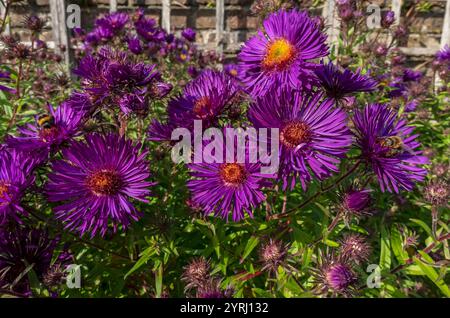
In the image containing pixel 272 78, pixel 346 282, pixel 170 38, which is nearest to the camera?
pixel 346 282

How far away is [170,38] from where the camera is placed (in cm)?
299

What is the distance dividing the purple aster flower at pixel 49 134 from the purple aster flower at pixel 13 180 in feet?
0.16

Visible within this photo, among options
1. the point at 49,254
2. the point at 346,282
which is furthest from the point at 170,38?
the point at 346,282

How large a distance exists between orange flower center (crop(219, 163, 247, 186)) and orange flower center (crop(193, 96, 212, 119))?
171mm

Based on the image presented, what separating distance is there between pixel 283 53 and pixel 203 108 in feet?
1.07

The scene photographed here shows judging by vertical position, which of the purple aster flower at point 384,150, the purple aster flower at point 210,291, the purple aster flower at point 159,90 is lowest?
the purple aster flower at point 210,291

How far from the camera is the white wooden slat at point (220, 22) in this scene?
464cm

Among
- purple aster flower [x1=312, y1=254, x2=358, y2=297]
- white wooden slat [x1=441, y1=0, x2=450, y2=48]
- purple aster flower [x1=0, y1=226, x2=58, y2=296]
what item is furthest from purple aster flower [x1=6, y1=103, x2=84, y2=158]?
white wooden slat [x1=441, y1=0, x2=450, y2=48]

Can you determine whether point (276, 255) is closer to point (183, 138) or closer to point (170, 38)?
point (183, 138)

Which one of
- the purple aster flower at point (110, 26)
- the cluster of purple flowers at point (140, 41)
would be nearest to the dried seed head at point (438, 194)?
the cluster of purple flowers at point (140, 41)

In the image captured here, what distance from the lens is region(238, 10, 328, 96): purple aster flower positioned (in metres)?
1.20

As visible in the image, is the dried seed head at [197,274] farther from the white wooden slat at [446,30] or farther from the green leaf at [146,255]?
the white wooden slat at [446,30]

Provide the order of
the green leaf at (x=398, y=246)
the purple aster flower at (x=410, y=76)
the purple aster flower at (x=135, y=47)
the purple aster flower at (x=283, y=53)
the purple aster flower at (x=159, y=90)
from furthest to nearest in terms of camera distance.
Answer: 1. the purple aster flower at (x=410, y=76)
2. the purple aster flower at (x=135, y=47)
3. the green leaf at (x=398, y=246)
4. the purple aster flower at (x=159, y=90)
5. the purple aster flower at (x=283, y=53)
